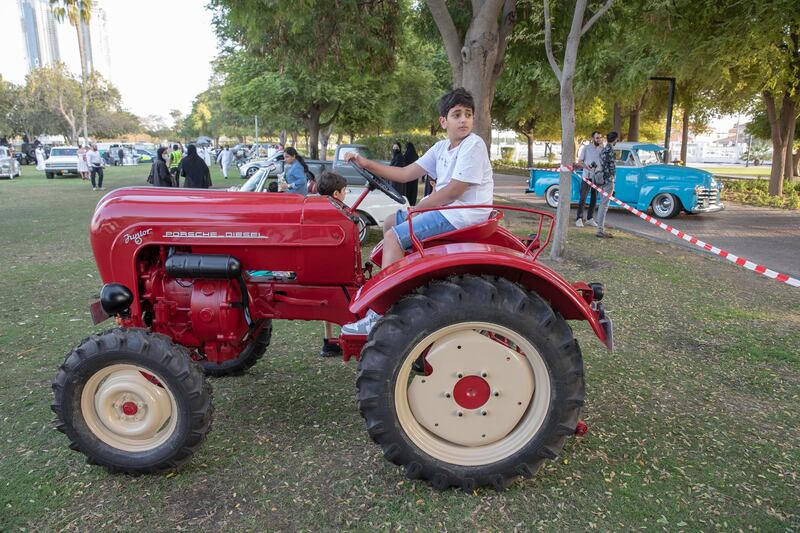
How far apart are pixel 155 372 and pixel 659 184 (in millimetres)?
13010

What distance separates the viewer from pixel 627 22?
9727 mm

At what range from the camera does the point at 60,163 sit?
2633 centimetres

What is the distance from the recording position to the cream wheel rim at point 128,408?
273cm

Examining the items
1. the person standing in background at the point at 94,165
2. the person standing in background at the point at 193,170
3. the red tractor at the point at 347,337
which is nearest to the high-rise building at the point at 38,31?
the person standing in background at the point at 94,165

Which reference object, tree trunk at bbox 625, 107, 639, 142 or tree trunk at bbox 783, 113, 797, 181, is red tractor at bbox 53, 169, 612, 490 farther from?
tree trunk at bbox 625, 107, 639, 142

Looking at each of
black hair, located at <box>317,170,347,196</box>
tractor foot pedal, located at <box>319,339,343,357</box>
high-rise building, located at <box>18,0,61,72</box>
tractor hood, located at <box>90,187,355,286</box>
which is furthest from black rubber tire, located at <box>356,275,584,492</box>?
high-rise building, located at <box>18,0,61,72</box>

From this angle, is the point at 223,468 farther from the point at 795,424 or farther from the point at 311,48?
the point at 311,48

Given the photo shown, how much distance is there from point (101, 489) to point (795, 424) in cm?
410

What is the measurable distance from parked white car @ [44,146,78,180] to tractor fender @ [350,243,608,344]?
29142 mm

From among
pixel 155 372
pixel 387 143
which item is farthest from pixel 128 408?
pixel 387 143

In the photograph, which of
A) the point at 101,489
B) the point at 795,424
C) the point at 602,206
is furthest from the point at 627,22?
the point at 101,489

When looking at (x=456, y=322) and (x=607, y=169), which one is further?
(x=607, y=169)

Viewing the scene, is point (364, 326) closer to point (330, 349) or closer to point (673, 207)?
point (330, 349)

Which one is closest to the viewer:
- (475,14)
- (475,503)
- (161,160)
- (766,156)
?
(475,503)
